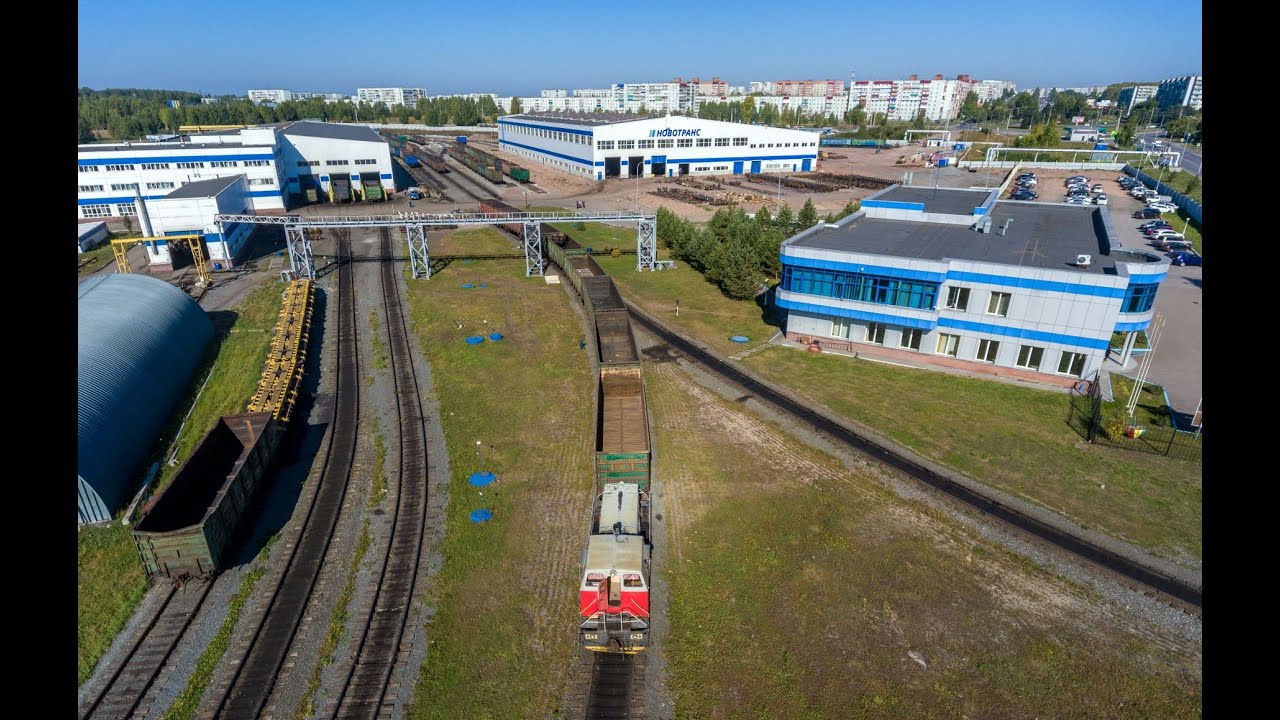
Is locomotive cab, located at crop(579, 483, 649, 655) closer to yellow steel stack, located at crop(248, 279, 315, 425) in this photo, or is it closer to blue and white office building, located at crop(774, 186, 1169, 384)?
yellow steel stack, located at crop(248, 279, 315, 425)

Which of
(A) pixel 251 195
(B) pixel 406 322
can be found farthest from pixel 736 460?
(A) pixel 251 195

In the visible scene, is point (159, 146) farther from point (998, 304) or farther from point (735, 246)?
point (998, 304)

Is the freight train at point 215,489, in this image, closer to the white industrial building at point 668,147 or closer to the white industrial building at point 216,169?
the white industrial building at point 216,169

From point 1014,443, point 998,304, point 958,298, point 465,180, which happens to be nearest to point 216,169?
point 465,180

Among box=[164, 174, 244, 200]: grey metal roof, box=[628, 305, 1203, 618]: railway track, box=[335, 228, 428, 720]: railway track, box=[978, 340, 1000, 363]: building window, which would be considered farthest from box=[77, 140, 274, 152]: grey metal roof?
box=[978, 340, 1000, 363]: building window

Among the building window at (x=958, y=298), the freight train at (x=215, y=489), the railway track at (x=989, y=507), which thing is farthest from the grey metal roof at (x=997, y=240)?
the freight train at (x=215, y=489)
